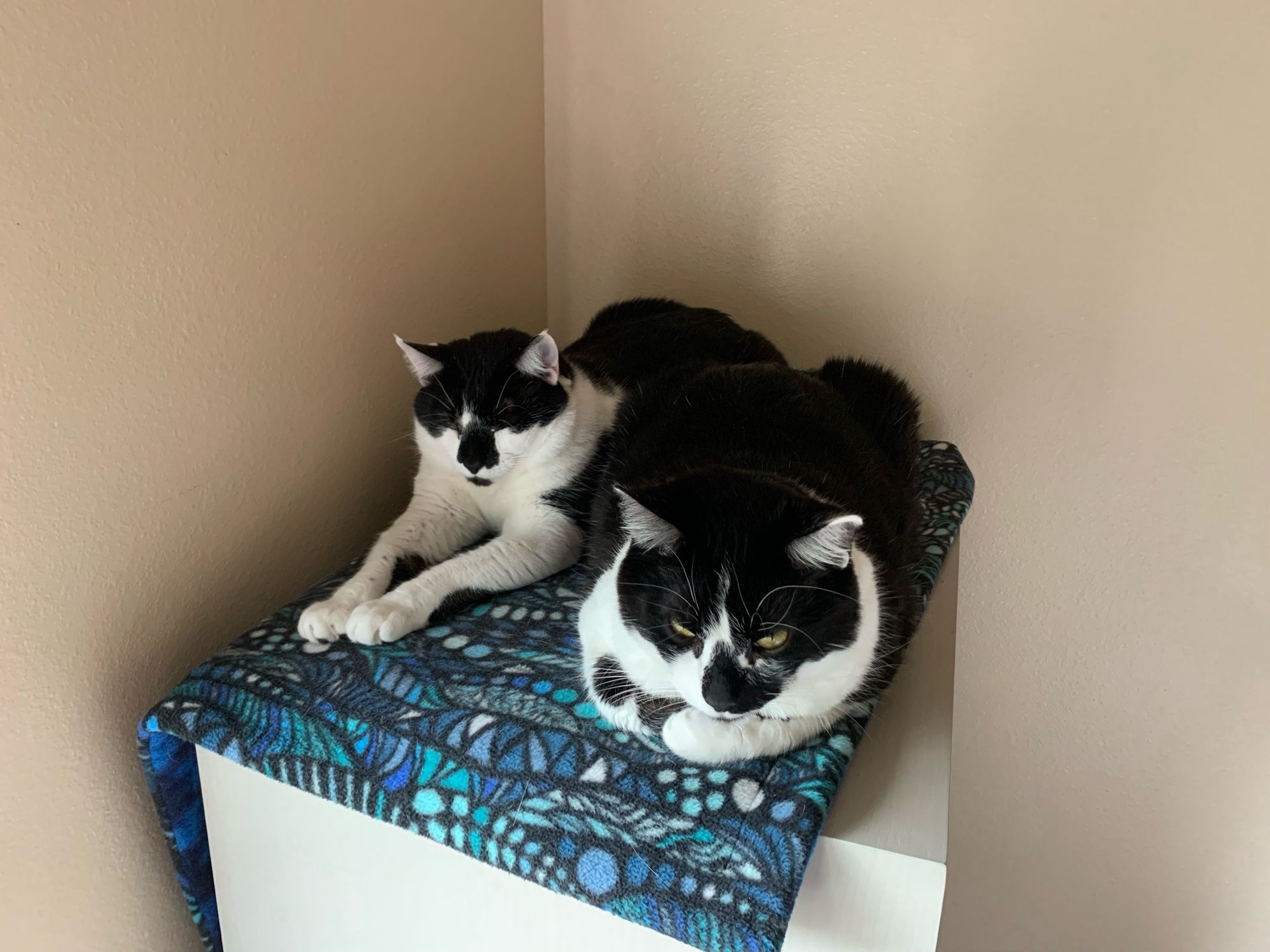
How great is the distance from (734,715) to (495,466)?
504mm

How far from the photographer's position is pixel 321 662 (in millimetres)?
930

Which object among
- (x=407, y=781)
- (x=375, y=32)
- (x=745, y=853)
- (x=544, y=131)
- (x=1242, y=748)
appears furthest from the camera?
(x=544, y=131)

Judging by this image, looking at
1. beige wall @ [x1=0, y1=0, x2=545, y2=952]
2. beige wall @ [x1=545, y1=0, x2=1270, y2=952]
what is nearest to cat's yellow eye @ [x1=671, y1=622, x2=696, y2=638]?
beige wall @ [x1=0, y1=0, x2=545, y2=952]

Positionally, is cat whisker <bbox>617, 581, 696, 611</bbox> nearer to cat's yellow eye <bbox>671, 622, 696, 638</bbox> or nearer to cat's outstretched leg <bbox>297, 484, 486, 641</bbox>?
cat's yellow eye <bbox>671, 622, 696, 638</bbox>

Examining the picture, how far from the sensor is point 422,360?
1104 millimetres

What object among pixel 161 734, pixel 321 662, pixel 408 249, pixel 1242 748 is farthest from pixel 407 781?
pixel 1242 748

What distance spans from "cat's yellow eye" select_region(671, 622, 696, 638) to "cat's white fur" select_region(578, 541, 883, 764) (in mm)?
14

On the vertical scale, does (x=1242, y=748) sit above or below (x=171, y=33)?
below

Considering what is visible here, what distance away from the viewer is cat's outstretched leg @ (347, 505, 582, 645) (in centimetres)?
96

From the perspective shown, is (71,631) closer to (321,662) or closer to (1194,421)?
(321,662)

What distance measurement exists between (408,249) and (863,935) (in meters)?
1.06

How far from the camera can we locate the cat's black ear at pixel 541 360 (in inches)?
42.8

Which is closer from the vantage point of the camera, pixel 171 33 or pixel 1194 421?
pixel 171 33

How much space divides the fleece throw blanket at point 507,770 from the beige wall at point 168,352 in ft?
0.30
